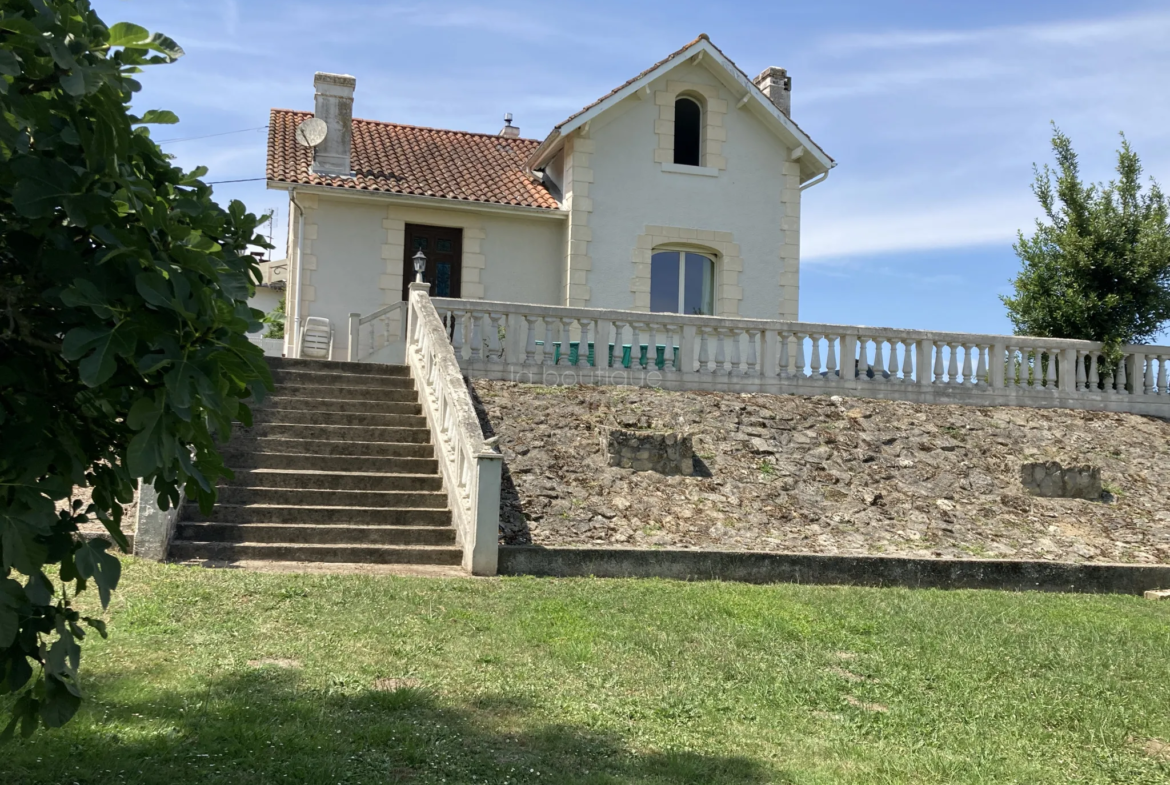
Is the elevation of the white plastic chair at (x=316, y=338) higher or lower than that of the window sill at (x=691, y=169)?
lower

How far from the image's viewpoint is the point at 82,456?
3.54m

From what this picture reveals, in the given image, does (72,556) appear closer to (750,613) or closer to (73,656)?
(73,656)

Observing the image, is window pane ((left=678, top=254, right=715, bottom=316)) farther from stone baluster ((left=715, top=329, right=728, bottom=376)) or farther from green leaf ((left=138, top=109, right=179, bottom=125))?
green leaf ((left=138, top=109, right=179, bottom=125))

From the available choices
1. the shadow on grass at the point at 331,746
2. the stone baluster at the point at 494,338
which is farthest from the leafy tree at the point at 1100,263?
the shadow on grass at the point at 331,746

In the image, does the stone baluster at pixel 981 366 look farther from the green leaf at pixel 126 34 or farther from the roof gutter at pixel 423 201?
the green leaf at pixel 126 34

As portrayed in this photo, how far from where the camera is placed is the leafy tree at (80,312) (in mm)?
3010

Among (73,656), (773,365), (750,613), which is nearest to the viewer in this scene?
(73,656)

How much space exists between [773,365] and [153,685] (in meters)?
11.3

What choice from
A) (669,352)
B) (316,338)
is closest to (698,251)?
(669,352)

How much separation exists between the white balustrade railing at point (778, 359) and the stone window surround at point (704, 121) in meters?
→ 5.22

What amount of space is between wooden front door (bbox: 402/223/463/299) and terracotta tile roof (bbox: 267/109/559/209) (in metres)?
0.80

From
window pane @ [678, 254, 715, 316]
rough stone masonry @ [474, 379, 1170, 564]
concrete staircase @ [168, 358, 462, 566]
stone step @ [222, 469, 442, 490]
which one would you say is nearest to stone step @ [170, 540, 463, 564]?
concrete staircase @ [168, 358, 462, 566]

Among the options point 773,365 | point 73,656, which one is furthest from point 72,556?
point 773,365

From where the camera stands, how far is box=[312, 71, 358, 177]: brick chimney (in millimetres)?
19844
